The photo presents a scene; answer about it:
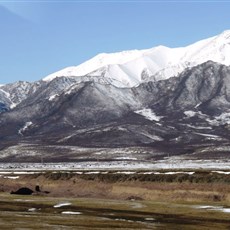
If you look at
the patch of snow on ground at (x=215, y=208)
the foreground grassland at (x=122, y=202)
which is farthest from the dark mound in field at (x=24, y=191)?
the patch of snow on ground at (x=215, y=208)

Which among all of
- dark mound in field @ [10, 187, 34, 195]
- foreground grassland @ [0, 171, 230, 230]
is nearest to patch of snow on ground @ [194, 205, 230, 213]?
foreground grassland @ [0, 171, 230, 230]

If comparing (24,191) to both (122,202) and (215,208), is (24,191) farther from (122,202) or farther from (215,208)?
(215,208)

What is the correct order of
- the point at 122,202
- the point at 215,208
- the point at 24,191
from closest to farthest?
the point at 215,208
the point at 122,202
the point at 24,191

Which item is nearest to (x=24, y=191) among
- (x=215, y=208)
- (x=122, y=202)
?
(x=122, y=202)

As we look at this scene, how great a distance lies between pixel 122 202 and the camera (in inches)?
3925

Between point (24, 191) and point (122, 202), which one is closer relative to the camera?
point (122, 202)

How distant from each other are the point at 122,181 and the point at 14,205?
4522cm

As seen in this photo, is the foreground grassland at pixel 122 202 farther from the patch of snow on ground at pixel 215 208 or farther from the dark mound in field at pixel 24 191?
the dark mound in field at pixel 24 191

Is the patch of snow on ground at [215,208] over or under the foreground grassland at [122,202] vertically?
under

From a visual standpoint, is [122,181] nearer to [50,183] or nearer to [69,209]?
[50,183]

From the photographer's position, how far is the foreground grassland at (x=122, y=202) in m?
69.2

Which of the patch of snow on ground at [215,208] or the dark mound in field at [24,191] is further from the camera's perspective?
the dark mound in field at [24,191]

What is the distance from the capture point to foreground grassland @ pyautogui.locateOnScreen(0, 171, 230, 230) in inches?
2724

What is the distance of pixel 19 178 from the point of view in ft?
545
